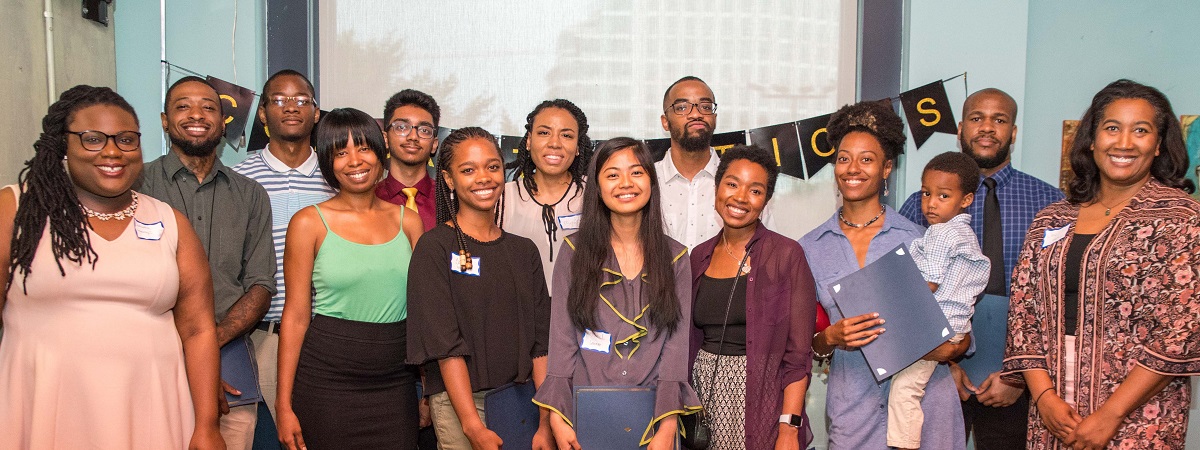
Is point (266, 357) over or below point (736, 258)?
below

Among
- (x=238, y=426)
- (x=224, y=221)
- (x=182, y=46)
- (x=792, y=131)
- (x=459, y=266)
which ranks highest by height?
(x=182, y=46)

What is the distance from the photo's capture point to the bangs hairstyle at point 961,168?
3094mm

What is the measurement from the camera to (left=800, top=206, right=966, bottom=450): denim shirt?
2828mm

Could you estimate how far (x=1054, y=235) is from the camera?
265 cm

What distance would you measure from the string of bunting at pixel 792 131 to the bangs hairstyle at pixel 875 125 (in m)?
1.18

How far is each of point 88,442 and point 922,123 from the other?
13.5 feet

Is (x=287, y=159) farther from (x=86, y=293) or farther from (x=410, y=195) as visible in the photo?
(x=86, y=293)

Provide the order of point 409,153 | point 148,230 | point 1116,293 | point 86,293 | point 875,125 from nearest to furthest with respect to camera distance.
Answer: point 86,293 < point 148,230 < point 1116,293 < point 875,125 < point 409,153

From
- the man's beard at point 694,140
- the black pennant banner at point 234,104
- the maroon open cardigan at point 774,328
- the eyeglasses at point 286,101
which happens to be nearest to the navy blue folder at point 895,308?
the maroon open cardigan at point 774,328

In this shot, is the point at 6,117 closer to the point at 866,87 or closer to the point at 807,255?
the point at 807,255

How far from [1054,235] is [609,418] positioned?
61.8 inches

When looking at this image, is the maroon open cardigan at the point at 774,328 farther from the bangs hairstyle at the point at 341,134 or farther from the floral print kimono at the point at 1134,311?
the bangs hairstyle at the point at 341,134

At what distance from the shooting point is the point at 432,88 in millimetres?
4809

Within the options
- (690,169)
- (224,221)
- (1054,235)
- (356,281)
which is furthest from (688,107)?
(224,221)
